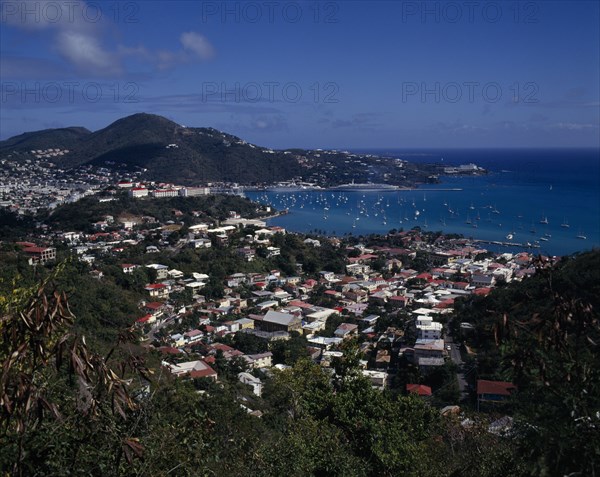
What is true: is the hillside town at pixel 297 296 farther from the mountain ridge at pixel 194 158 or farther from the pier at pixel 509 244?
the mountain ridge at pixel 194 158

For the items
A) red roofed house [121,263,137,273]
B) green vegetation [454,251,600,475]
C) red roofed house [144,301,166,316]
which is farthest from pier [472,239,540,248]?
green vegetation [454,251,600,475]

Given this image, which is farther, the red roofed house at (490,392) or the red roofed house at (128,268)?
the red roofed house at (128,268)

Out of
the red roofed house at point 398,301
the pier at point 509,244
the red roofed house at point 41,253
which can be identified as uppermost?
the red roofed house at point 41,253

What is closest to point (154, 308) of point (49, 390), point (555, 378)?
point (49, 390)

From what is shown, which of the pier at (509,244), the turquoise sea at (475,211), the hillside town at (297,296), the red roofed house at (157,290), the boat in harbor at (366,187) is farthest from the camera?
the boat in harbor at (366,187)

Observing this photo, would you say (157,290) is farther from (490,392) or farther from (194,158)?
(194,158)

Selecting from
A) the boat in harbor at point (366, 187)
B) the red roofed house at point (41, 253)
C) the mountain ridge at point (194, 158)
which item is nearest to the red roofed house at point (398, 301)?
the red roofed house at point (41, 253)

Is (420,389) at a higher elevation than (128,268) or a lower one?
lower

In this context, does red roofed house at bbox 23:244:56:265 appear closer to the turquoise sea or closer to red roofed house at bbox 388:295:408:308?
red roofed house at bbox 388:295:408:308
